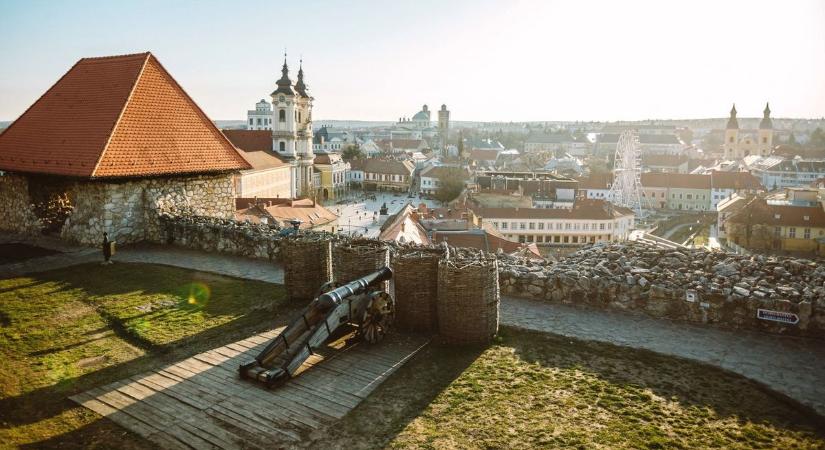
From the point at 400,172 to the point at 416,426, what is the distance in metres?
95.0

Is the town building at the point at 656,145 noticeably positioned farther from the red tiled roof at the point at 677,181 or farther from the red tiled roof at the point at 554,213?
the red tiled roof at the point at 554,213

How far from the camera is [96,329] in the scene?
8633 millimetres

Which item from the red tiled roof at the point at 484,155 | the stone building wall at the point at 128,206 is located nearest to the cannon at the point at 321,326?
the stone building wall at the point at 128,206

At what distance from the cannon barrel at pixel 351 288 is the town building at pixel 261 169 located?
157 ft

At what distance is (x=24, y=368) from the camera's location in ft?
23.7

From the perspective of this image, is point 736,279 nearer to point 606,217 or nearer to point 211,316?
point 211,316

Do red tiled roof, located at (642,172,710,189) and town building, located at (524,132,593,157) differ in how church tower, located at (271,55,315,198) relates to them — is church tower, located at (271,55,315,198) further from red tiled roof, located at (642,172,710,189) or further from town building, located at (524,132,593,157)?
town building, located at (524,132,593,157)

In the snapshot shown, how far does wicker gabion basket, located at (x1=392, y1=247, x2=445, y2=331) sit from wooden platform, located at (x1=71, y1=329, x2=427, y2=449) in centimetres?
74

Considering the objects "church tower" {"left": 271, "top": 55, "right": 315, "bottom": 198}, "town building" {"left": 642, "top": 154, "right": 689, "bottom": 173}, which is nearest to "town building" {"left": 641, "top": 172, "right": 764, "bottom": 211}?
"town building" {"left": 642, "top": 154, "right": 689, "bottom": 173}

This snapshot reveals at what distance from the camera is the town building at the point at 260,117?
14412 centimetres

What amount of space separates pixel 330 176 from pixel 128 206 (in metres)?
72.5

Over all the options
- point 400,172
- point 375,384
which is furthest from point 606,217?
point 375,384

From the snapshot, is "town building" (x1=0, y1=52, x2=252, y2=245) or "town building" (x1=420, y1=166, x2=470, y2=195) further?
"town building" (x1=420, y1=166, x2=470, y2=195)

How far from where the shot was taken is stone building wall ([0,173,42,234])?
50.5 feet
